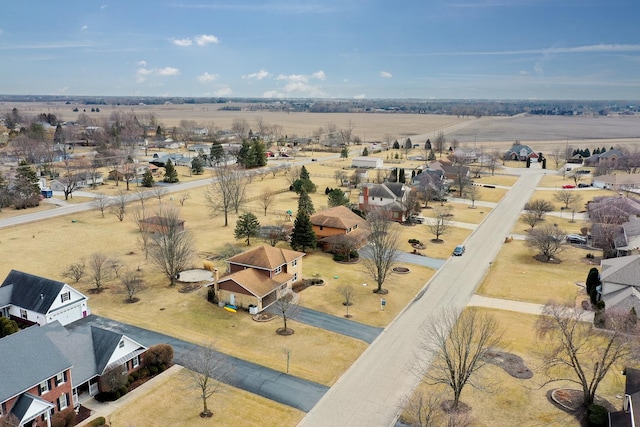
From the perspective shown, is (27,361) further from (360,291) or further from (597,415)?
(597,415)

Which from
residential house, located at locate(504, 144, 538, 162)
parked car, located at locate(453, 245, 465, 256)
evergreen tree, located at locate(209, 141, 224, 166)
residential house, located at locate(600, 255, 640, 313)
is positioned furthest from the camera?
residential house, located at locate(504, 144, 538, 162)

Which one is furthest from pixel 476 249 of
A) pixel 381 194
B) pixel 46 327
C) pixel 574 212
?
pixel 46 327

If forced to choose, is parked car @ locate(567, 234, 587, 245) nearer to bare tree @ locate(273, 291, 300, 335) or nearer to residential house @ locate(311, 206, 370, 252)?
residential house @ locate(311, 206, 370, 252)

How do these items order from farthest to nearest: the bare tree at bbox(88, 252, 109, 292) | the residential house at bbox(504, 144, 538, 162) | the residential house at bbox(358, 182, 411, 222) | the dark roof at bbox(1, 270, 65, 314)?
the residential house at bbox(504, 144, 538, 162) < the residential house at bbox(358, 182, 411, 222) < the bare tree at bbox(88, 252, 109, 292) < the dark roof at bbox(1, 270, 65, 314)

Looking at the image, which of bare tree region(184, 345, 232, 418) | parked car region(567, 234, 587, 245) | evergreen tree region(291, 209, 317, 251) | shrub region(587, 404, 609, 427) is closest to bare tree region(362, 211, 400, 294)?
evergreen tree region(291, 209, 317, 251)

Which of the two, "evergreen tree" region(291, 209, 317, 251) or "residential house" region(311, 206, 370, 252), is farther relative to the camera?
"residential house" region(311, 206, 370, 252)
